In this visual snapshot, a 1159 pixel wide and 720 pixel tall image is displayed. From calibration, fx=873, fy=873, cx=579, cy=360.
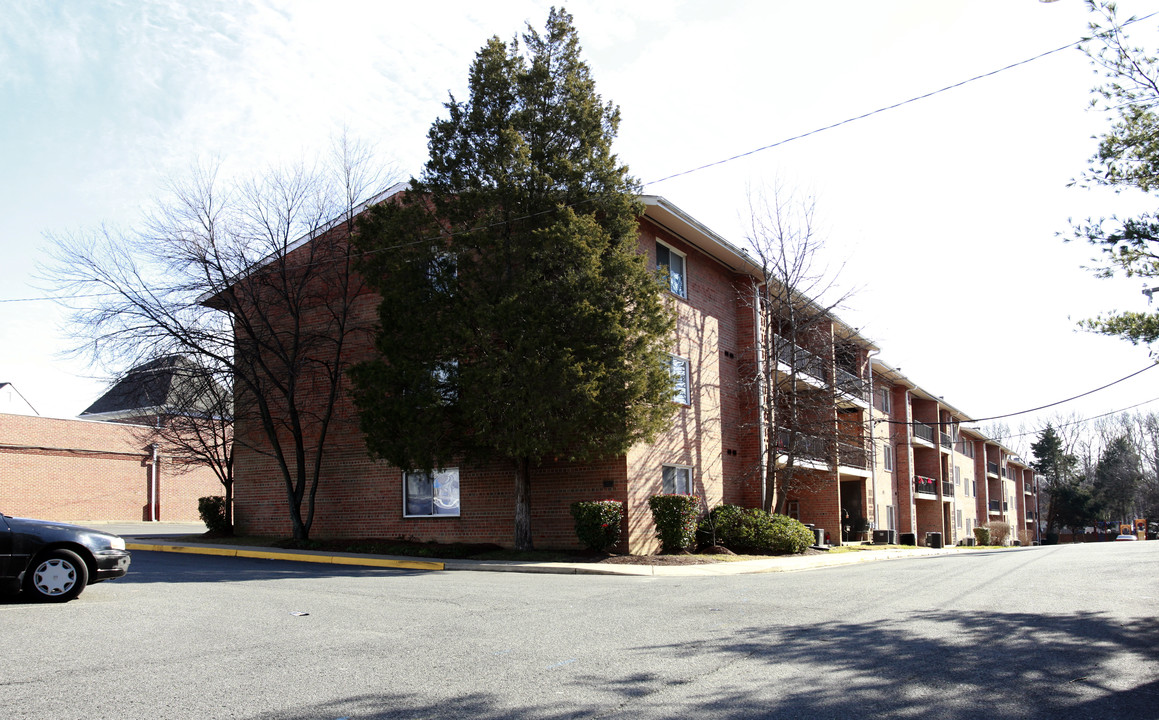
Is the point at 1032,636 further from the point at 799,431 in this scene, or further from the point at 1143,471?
the point at 1143,471

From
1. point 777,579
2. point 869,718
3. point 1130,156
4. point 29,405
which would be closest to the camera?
point 869,718

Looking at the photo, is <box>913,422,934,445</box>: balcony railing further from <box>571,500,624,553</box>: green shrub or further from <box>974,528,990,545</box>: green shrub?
<box>571,500,624,553</box>: green shrub

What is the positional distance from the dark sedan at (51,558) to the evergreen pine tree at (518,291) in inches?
332

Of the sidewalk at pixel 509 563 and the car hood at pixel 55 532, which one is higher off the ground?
the car hood at pixel 55 532

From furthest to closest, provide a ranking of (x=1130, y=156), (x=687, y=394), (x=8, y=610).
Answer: (x=687, y=394)
(x=1130, y=156)
(x=8, y=610)

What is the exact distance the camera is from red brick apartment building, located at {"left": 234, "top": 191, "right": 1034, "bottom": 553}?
68.1ft

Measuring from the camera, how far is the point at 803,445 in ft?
86.9

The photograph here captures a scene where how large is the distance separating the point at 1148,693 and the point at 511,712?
4.39 metres

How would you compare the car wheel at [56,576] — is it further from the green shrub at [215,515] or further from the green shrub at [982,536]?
the green shrub at [982,536]

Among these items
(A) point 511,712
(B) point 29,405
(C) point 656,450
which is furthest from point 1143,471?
(A) point 511,712

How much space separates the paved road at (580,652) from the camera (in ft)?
18.6

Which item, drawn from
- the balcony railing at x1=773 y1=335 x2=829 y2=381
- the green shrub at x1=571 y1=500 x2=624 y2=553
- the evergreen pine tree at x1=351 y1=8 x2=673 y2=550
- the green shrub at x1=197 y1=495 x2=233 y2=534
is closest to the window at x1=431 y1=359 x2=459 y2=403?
the evergreen pine tree at x1=351 y1=8 x2=673 y2=550

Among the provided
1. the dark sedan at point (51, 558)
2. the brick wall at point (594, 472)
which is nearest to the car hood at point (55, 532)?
the dark sedan at point (51, 558)

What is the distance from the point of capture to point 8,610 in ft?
31.3
